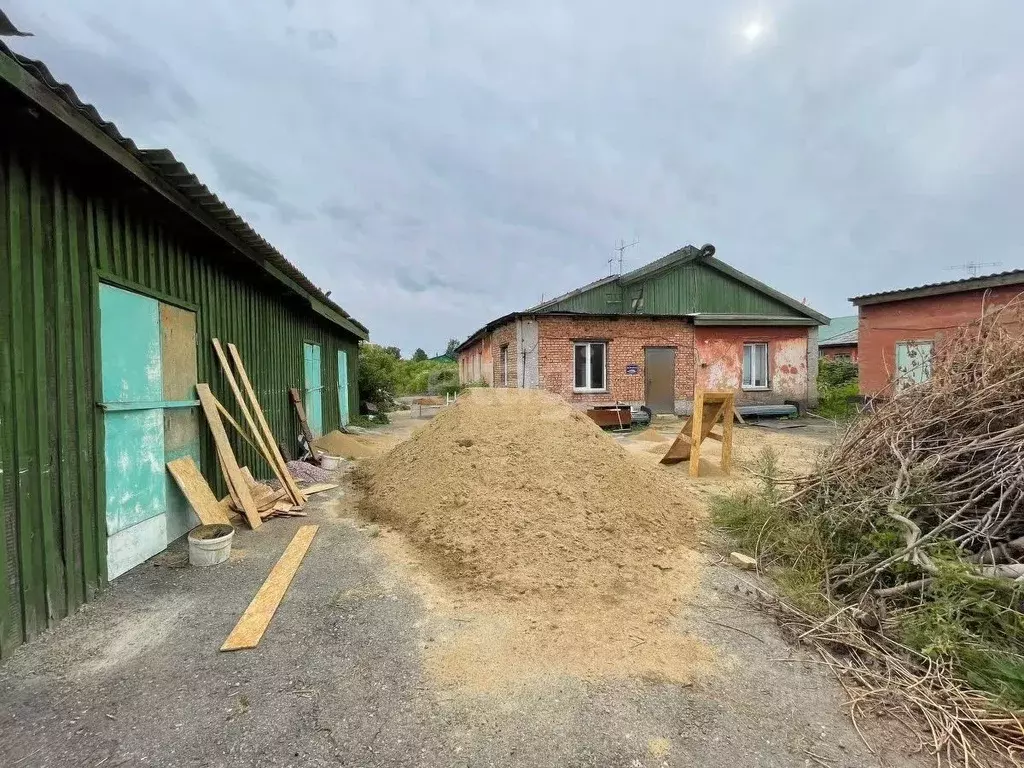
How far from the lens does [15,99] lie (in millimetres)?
2611

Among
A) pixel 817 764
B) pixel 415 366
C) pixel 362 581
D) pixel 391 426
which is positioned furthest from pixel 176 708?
pixel 415 366

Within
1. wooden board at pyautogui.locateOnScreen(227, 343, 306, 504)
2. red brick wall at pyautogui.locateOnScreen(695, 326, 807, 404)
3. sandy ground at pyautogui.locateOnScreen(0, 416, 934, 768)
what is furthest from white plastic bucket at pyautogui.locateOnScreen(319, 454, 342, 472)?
red brick wall at pyautogui.locateOnScreen(695, 326, 807, 404)

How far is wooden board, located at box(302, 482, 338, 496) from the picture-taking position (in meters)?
6.70

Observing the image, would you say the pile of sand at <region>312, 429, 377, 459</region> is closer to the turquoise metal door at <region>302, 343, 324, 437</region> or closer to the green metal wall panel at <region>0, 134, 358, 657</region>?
the turquoise metal door at <region>302, 343, 324, 437</region>

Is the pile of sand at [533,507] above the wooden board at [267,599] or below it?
above

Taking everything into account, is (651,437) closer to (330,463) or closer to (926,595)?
(330,463)

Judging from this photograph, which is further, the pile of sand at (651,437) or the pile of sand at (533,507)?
the pile of sand at (651,437)

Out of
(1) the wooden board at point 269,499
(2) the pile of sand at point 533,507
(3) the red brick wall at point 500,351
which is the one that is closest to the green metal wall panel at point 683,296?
(3) the red brick wall at point 500,351

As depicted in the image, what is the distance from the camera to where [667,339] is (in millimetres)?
15430

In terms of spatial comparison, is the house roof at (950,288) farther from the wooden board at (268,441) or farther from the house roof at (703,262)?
the wooden board at (268,441)

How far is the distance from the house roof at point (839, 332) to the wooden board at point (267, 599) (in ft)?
65.9

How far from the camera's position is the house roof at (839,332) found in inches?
1079

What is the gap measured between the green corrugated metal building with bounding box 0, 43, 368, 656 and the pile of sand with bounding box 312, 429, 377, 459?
4.22 m

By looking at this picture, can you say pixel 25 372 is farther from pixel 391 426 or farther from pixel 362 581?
pixel 391 426
